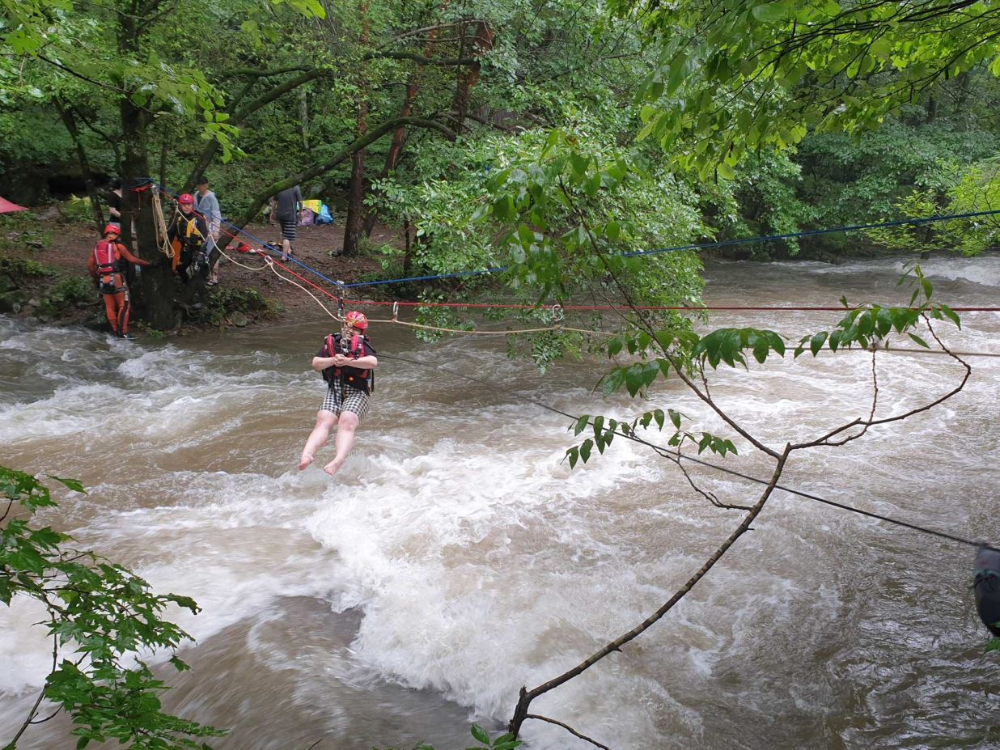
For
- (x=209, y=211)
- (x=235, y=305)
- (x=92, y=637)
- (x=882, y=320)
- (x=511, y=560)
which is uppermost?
(x=209, y=211)

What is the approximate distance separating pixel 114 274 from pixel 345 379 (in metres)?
5.64

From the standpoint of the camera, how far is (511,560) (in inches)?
206

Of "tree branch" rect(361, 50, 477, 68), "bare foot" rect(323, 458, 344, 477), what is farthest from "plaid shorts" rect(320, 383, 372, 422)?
"tree branch" rect(361, 50, 477, 68)

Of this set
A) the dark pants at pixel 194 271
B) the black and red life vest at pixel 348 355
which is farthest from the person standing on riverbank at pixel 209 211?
the black and red life vest at pixel 348 355

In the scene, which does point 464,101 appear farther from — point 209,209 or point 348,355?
point 348,355

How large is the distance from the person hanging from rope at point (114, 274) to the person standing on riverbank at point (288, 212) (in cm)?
216

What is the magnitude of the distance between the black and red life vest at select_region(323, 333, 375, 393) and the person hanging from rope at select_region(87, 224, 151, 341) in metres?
5.46

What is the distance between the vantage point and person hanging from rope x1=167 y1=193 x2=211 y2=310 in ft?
34.0

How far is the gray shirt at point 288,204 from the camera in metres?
11.4

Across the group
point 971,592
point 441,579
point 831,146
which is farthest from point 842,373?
point 831,146

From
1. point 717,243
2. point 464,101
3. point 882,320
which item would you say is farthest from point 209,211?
point 882,320

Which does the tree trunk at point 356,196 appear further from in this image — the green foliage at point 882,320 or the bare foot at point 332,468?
the green foliage at point 882,320

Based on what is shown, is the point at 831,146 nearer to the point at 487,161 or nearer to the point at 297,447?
the point at 487,161

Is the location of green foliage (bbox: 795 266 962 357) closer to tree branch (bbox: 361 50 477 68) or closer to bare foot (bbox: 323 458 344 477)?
bare foot (bbox: 323 458 344 477)
